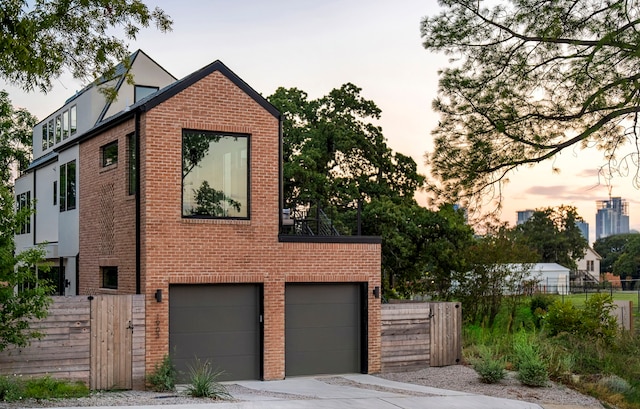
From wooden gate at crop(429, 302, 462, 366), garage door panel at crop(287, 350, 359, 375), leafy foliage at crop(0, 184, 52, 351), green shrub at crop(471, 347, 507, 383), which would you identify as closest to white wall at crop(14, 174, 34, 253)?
garage door panel at crop(287, 350, 359, 375)

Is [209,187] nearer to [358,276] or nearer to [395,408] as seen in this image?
[358,276]

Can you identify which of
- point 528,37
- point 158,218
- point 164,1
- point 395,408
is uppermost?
point 164,1

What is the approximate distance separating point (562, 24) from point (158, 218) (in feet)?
33.0

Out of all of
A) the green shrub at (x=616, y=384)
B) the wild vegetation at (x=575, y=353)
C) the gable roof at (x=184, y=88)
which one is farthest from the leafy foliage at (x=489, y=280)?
the gable roof at (x=184, y=88)

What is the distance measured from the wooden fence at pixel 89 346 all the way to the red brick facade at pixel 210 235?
380mm

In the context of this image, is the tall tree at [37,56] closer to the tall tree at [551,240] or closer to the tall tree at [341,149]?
the tall tree at [341,149]

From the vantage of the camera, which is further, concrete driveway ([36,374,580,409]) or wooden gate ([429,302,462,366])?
wooden gate ([429,302,462,366])

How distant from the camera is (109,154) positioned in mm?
22234

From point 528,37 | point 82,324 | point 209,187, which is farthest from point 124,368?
point 528,37

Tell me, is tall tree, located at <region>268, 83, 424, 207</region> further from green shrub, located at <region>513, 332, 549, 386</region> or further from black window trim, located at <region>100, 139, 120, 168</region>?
green shrub, located at <region>513, 332, 549, 386</region>

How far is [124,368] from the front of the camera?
1819 cm

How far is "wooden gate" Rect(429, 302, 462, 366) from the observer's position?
869 inches

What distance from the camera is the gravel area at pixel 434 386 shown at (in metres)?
14.8

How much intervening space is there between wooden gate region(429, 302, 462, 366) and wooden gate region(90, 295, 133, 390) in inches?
329
